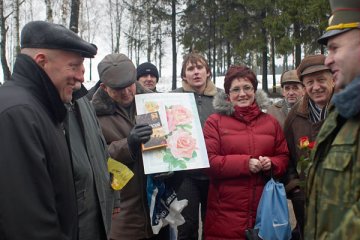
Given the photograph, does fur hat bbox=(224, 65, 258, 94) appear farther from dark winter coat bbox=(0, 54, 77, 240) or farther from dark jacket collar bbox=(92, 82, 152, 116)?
dark winter coat bbox=(0, 54, 77, 240)

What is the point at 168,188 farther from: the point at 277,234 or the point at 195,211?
the point at 277,234

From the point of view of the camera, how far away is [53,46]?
2424 mm

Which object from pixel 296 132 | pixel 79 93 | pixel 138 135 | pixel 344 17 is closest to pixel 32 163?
pixel 79 93

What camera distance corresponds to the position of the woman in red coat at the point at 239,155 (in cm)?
354

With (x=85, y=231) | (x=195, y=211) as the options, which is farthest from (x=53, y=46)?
(x=195, y=211)

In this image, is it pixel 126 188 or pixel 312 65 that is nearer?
pixel 312 65

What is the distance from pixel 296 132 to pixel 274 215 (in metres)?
0.78

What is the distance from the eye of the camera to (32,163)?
2064 millimetres

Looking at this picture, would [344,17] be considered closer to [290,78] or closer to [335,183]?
[335,183]

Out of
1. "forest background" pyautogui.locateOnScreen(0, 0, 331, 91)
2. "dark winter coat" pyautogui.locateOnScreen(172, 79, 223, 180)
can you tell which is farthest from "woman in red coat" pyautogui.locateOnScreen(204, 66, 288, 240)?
"forest background" pyautogui.locateOnScreen(0, 0, 331, 91)

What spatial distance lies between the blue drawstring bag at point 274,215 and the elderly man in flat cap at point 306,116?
0.22 m

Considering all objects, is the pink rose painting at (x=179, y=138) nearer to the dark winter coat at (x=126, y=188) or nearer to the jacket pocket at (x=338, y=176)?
the dark winter coat at (x=126, y=188)

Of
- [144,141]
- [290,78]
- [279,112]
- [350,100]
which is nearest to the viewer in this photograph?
[350,100]

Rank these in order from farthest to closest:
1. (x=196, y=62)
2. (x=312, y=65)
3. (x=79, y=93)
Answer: (x=196, y=62) < (x=312, y=65) < (x=79, y=93)
